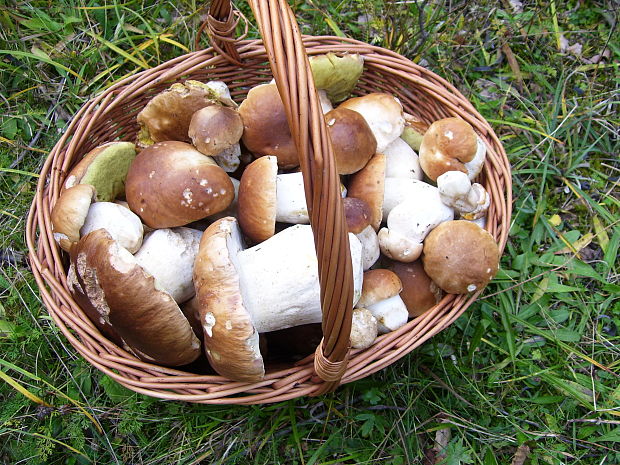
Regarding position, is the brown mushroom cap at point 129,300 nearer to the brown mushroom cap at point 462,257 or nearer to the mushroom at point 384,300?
the mushroom at point 384,300

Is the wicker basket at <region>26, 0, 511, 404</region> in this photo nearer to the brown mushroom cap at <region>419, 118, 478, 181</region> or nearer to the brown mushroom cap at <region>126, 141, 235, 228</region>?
the brown mushroom cap at <region>419, 118, 478, 181</region>

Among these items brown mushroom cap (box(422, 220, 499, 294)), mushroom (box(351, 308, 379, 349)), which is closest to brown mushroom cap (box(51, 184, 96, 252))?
mushroom (box(351, 308, 379, 349))

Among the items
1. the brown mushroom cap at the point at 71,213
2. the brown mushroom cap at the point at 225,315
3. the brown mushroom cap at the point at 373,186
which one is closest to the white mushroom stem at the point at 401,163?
the brown mushroom cap at the point at 373,186

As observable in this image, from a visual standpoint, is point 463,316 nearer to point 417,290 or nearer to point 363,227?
point 417,290

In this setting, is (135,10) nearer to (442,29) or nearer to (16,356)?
(442,29)

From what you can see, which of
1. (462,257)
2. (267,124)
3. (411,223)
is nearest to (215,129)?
(267,124)
